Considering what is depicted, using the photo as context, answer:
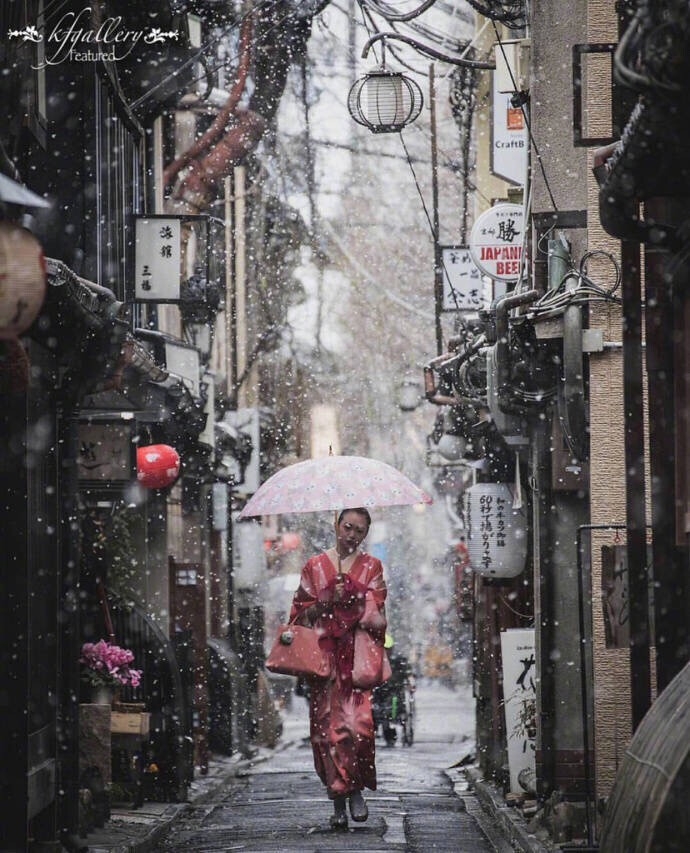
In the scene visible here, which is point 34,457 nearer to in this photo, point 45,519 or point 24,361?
point 45,519

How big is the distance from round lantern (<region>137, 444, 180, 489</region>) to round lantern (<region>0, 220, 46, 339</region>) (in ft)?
36.5

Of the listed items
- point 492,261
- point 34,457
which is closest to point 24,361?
point 34,457

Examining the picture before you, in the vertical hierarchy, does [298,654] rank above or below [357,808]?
above

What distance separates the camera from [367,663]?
1373 cm

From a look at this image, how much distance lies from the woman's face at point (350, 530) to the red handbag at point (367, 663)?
799 millimetres

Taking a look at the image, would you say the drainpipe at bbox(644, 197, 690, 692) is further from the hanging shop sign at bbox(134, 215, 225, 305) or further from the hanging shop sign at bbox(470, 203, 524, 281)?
the hanging shop sign at bbox(134, 215, 225, 305)

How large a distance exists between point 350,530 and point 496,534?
493cm

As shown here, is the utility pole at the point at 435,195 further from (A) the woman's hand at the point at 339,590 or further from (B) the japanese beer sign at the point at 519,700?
(A) the woman's hand at the point at 339,590

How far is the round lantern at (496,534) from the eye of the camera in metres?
18.3

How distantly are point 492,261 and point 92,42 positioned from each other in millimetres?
5980

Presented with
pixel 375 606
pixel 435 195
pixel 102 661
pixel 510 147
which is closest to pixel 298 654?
pixel 375 606

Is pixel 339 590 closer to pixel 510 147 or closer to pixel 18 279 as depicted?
pixel 510 147

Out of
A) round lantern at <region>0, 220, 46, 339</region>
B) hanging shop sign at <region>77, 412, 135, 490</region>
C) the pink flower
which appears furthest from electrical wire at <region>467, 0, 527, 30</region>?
round lantern at <region>0, 220, 46, 339</region>

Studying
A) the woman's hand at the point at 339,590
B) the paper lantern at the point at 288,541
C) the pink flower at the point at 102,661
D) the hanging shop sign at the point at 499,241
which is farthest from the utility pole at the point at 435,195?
the paper lantern at the point at 288,541
